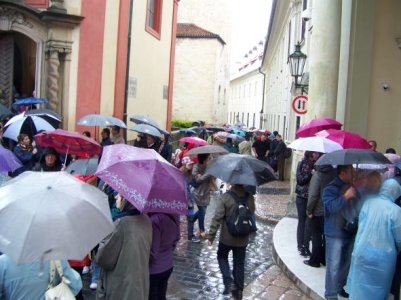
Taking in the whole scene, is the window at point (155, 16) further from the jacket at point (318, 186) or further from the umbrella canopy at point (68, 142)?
the jacket at point (318, 186)

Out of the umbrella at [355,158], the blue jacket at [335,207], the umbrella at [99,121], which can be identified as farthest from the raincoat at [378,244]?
the umbrella at [99,121]

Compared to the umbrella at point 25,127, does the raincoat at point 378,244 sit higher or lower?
lower

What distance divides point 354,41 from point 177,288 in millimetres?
6748

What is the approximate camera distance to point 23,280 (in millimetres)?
3133

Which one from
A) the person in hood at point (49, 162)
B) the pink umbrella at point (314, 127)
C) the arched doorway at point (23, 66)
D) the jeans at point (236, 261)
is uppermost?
the arched doorway at point (23, 66)

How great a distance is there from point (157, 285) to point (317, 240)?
3343 millimetres

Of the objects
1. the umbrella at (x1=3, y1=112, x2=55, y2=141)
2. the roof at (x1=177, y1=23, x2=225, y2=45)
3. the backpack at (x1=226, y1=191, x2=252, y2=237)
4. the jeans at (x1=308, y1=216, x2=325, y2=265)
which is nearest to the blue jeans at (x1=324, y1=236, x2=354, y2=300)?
the backpack at (x1=226, y1=191, x2=252, y2=237)

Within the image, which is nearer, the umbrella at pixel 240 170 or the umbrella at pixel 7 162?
the umbrella at pixel 7 162

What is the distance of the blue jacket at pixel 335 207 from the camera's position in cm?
562

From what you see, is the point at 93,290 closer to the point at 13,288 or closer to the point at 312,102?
the point at 13,288

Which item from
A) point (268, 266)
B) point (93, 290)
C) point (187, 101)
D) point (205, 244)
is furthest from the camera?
point (187, 101)

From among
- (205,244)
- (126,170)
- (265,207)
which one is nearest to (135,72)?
(265,207)

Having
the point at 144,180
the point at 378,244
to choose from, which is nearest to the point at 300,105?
the point at 378,244

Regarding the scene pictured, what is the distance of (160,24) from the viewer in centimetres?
2280
